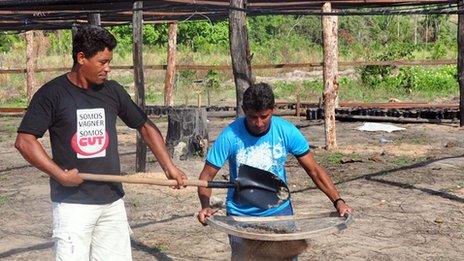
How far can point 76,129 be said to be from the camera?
4.58m

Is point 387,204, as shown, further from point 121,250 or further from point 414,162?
point 121,250

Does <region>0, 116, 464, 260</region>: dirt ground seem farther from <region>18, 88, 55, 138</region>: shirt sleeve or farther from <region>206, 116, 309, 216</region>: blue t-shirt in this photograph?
<region>18, 88, 55, 138</region>: shirt sleeve

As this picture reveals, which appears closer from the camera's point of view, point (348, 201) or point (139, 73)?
point (348, 201)

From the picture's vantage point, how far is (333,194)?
5.02m

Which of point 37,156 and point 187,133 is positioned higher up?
point 37,156

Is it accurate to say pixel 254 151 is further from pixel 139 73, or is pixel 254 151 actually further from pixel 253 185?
pixel 139 73

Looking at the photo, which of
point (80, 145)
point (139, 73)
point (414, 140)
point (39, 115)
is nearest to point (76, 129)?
point (80, 145)

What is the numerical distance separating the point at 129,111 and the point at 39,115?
63cm

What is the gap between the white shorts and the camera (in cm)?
452

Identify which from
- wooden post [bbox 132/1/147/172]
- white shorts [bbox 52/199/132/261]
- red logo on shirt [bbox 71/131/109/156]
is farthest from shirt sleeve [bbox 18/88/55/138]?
wooden post [bbox 132/1/147/172]

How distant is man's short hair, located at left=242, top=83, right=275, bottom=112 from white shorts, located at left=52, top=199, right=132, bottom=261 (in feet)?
3.25

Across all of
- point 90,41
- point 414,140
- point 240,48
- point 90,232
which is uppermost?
point 90,41

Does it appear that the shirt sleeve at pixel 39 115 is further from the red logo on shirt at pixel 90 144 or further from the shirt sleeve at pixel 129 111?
the shirt sleeve at pixel 129 111

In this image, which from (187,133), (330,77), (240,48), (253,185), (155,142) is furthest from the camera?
(330,77)
